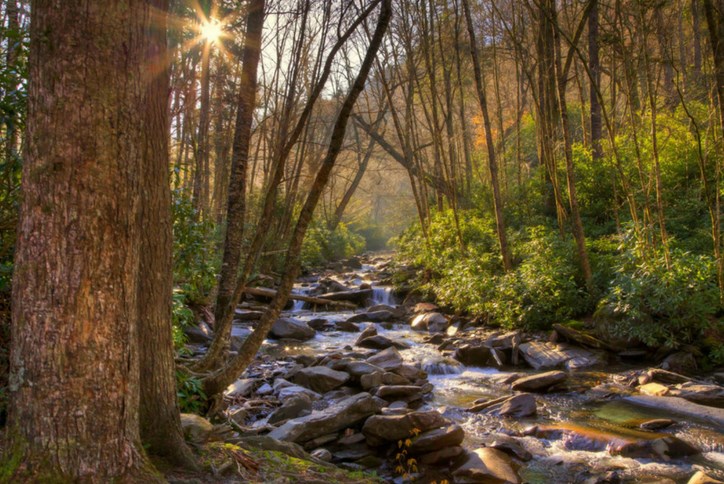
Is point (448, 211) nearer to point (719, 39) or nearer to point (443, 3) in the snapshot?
point (443, 3)

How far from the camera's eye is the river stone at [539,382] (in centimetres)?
694

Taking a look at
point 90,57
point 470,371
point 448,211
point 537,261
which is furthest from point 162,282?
point 448,211

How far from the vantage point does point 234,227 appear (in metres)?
5.23

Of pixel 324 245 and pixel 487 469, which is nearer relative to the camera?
pixel 487 469

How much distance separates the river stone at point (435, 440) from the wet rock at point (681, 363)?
4068 mm

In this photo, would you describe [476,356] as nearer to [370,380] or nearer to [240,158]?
[370,380]

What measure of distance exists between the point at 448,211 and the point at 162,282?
12.9 meters

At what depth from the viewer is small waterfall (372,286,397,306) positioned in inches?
588

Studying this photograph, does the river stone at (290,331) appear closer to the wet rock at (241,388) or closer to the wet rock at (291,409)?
the wet rock at (241,388)

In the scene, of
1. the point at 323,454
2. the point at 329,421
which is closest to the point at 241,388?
the point at 329,421

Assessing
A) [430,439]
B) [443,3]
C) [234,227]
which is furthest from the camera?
[443,3]

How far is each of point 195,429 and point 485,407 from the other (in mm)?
4020

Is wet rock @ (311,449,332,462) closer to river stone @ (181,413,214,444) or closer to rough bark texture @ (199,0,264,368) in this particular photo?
rough bark texture @ (199,0,264,368)

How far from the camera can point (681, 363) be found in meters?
7.12
